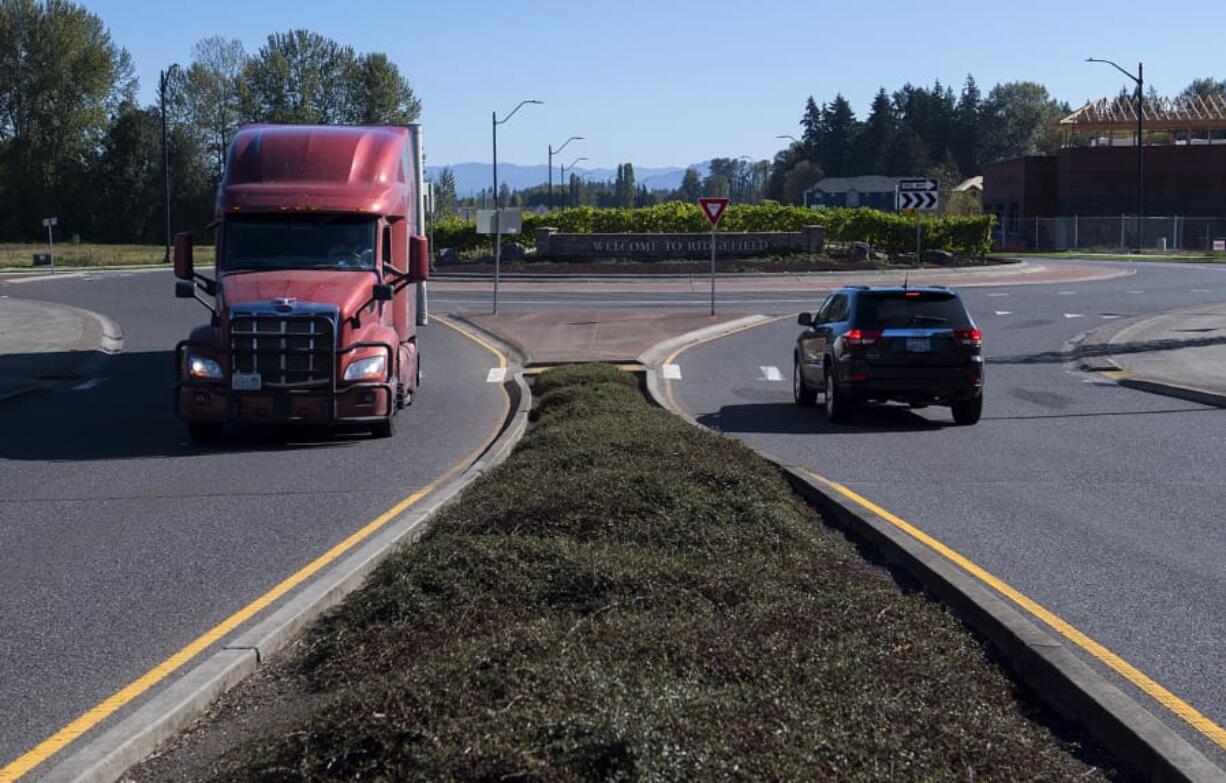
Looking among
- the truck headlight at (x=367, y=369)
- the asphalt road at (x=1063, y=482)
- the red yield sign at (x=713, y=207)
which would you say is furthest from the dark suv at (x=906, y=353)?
the red yield sign at (x=713, y=207)

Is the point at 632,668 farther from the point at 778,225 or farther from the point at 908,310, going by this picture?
the point at 778,225

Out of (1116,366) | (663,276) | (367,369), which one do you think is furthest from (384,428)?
(663,276)

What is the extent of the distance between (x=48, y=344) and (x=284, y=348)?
1597 centimetres

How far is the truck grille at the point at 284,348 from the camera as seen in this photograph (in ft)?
51.8

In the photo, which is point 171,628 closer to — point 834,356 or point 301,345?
point 301,345

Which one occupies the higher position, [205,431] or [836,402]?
A: [836,402]

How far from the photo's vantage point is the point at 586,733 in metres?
4.72

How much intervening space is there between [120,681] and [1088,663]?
4.56 meters

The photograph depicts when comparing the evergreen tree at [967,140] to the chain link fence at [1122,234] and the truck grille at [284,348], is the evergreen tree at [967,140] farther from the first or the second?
the truck grille at [284,348]

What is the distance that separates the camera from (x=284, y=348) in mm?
15836

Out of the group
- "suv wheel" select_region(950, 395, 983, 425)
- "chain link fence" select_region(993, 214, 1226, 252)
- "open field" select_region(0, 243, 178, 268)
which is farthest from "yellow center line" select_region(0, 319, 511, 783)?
"chain link fence" select_region(993, 214, 1226, 252)

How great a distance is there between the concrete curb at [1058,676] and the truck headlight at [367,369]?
7959mm

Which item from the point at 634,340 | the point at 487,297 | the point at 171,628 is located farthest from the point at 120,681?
the point at 487,297

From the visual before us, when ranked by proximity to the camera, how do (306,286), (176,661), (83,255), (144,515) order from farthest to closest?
(83,255) < (306,286) < (144,515) < (176,661)
